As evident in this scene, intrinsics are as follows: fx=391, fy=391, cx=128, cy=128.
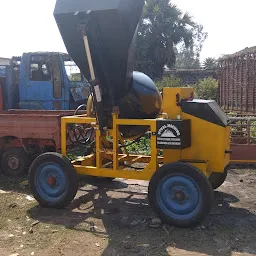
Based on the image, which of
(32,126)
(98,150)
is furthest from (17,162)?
(98,150)

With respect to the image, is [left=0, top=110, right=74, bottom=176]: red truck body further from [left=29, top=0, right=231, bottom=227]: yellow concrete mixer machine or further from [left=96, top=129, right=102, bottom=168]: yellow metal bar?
[left=96, top=129, right=102, bottom=168]: yellow metal bar

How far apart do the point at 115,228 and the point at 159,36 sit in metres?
24.6

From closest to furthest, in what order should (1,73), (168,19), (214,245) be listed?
(214,245) < (1,73) < (168,19)

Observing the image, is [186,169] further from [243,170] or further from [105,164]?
[243,170]

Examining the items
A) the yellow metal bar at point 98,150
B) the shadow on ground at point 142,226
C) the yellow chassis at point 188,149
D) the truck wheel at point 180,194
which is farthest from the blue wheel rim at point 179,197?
the yellow metal bar at point 98,150

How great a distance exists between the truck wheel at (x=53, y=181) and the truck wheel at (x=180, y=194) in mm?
1199

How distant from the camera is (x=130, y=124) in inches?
205

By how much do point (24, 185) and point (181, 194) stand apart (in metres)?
3.04

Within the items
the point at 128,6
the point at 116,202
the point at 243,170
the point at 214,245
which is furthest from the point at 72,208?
the point at 243,170

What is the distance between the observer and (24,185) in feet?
21.6

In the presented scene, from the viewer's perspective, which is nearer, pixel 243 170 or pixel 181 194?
pixel 181 194

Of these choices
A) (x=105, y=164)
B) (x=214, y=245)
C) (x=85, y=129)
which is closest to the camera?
(x=214, y=245)

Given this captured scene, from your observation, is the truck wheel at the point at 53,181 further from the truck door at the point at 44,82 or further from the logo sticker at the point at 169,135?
the truck door at the point at 44,82

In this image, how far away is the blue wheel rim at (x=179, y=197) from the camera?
4.65 m
